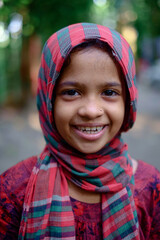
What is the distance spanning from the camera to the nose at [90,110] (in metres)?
1.23

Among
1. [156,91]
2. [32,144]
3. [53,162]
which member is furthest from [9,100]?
[156,91]

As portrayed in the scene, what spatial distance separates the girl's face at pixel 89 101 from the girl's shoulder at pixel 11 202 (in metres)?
0.39

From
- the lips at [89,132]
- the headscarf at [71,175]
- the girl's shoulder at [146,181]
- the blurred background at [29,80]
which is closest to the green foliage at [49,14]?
the blurred background at [29,80]

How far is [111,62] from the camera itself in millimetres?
1280

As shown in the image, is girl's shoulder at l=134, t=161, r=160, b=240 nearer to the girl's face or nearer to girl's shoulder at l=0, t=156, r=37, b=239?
the girl's face

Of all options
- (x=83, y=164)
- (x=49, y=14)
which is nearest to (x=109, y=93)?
(x=83, y=164)

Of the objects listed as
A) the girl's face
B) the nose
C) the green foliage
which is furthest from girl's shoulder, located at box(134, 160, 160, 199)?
the green foliage

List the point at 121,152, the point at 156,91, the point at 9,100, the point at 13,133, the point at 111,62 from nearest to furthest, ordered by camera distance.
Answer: the point at 111,62
the point at 121,152
the point at 13,133
the point at 9,100
the point at 156,91

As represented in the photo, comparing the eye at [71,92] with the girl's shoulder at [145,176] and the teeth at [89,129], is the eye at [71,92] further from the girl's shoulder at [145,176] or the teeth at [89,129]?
the girl's shoulder at [145,176]

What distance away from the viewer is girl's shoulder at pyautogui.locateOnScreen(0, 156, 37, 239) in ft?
4.44

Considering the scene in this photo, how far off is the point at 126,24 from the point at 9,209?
14385 mm

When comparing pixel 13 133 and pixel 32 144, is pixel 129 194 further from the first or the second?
pixel 13 133

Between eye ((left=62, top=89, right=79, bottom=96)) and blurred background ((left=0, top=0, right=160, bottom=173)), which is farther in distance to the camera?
blurred background ((left=0, top=0, right=160, bottom=173))

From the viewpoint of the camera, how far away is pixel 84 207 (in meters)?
1.39
